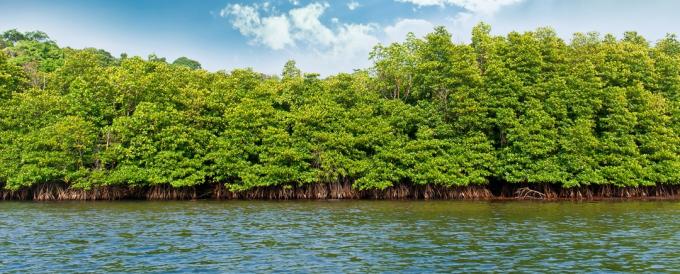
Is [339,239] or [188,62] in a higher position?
[188,62]

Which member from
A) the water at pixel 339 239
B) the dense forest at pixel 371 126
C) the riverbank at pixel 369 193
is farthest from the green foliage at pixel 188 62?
the water at pixel 339 239

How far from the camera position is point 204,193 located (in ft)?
174

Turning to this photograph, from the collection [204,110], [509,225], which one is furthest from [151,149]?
[509,225]

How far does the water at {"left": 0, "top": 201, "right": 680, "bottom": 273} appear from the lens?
19438mm

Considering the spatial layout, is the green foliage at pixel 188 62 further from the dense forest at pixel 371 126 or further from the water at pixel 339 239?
the water at pixel 339 239

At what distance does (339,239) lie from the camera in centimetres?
2509

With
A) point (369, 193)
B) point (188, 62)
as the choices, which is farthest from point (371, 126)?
point (188, 62)

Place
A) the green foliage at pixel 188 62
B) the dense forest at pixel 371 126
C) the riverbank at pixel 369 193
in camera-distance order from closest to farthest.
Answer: the dense forest at pixel 371 126
the riverbank at pixel 369 193
the green foliage at pixel 188 62

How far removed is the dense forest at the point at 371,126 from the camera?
48469mm

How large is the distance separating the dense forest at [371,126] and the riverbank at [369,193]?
64 cm

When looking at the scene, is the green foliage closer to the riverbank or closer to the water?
the riverbank

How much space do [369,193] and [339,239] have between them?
27.0 meters

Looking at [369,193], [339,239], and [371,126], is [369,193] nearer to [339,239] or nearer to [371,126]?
[371,126]

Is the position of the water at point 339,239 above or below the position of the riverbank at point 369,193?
below
